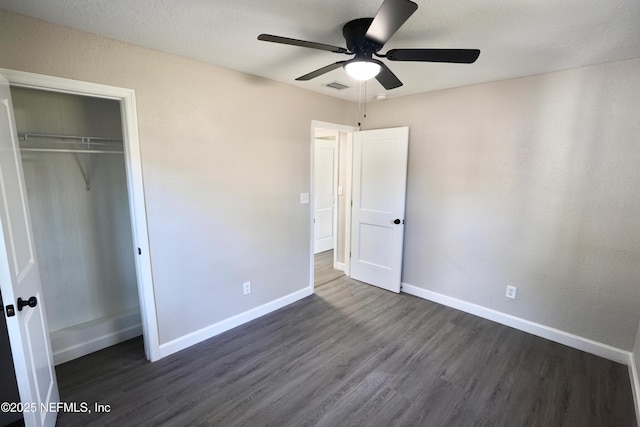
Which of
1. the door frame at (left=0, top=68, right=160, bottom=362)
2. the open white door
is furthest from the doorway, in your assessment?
the open white door

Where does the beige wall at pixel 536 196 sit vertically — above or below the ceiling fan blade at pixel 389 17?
below

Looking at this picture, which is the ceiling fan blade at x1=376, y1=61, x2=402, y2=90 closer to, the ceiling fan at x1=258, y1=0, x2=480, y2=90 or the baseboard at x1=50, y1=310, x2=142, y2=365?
the ceiling fan at x1=258, y1=0, x2=480, y2=90

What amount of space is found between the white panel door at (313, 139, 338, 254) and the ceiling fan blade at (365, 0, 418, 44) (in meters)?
3.75

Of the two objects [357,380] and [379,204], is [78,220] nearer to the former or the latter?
[357,380]

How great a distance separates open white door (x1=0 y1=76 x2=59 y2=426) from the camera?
1353 mm

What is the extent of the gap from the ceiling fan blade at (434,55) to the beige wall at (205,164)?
1.62m

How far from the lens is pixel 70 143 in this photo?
2428 millimetres

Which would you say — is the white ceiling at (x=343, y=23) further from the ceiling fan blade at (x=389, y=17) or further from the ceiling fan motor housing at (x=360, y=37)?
the ceiling fan blade at (x=389, y=17)

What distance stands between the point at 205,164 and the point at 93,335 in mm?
1779

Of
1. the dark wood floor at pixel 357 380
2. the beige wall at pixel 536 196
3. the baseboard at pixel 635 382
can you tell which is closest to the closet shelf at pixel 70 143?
the dark wood floor at pixel 357 380

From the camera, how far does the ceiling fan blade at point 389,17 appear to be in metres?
1.21

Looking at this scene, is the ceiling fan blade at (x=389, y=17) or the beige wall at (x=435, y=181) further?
the beige wall at (x=435, y=181)

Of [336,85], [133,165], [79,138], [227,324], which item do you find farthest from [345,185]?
[79,138]

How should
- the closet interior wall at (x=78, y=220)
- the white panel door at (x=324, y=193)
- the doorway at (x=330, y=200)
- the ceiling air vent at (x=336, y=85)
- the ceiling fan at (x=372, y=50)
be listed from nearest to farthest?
the ceiling fan at (x=372, y=50) → the closet interior wall at (x=78, y=220) → the ceiling air vent at (x=336, y=85) → the doorway at (x=330, y=200) → the white panel door at (x=324, y=193)
